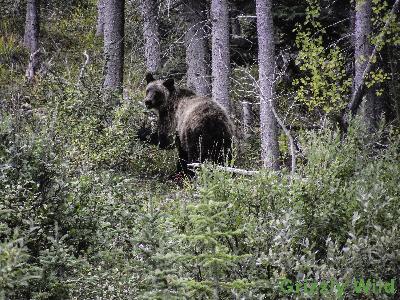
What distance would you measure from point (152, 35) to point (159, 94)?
475cm

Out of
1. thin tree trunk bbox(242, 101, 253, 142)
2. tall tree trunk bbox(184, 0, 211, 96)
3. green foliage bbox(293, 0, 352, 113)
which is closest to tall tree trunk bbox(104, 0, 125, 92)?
tall tree trunk bbox(184, 0, 211, 96)

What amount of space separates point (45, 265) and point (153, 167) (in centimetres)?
766

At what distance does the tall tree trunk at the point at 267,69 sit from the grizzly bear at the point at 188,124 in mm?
1624

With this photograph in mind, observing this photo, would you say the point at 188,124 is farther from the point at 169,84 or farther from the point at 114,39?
the point at 114,39

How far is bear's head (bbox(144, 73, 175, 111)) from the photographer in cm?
1185

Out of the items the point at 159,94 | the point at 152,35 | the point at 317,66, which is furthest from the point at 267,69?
the point at 152,35

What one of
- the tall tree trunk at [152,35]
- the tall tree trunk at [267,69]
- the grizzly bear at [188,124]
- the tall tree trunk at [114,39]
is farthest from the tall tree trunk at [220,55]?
the tall tree trunk at [152,35]

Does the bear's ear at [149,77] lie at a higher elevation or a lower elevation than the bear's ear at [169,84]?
higher

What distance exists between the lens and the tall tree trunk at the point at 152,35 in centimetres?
1606

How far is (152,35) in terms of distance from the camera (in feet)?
53.3

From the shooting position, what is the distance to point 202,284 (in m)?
4.01

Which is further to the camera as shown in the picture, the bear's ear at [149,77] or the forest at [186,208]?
the bear's ear at [149,77]

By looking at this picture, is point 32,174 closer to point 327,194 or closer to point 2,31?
point 327,194

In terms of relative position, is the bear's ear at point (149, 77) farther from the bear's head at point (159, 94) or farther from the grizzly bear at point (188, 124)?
the bear's head at point (159, 94)
